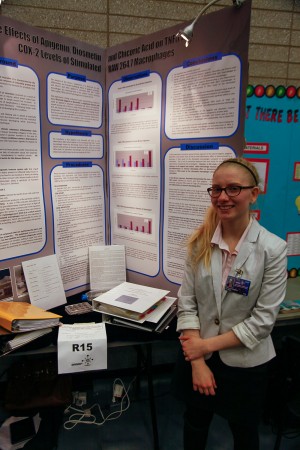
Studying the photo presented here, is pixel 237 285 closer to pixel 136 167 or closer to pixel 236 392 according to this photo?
pixel 236 392

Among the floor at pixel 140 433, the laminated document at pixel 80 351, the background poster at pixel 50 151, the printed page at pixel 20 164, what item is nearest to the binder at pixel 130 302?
the laminated document at pixel 80 351

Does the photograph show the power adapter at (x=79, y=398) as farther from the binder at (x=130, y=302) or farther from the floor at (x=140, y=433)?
the binder at (x=130, y=302)

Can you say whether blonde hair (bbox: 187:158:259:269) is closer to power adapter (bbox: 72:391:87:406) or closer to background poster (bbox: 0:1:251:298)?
background poster (bbox: 0:1:251:298)

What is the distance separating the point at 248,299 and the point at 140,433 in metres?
1.34

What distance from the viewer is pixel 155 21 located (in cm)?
205

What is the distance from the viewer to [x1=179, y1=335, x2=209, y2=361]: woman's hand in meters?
1.20

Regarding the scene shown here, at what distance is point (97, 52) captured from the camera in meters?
1.79

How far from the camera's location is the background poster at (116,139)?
142cm

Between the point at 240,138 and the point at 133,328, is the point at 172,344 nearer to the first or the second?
the point at 133,328

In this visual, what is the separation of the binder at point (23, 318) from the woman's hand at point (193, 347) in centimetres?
60

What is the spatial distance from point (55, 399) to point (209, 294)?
124 cm

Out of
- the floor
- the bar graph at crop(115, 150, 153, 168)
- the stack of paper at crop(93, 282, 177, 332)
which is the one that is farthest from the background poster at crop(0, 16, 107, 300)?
the floor

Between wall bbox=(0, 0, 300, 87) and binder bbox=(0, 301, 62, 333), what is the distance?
5.53ft

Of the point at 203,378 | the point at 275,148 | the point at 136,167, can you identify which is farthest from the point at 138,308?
the point at 275,148
